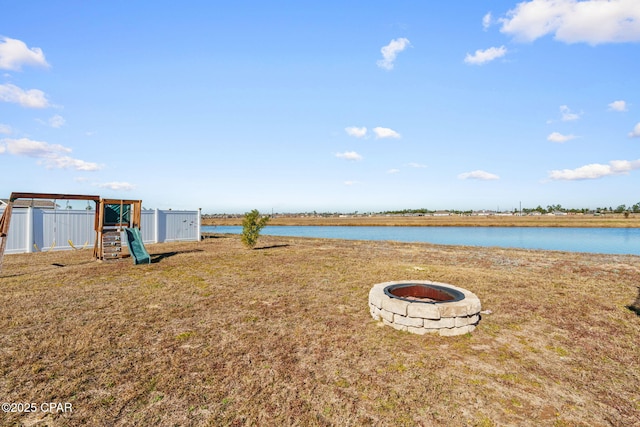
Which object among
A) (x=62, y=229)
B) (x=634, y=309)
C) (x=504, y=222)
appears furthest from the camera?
(x=504, y=222)

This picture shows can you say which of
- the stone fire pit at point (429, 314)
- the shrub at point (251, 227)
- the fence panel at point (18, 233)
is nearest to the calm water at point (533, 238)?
the shrub at point (251, 227)

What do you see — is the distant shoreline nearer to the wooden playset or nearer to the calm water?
the calm water

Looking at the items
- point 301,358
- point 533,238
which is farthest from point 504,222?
point 301,358

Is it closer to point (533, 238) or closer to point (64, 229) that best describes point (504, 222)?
point (533, 238)

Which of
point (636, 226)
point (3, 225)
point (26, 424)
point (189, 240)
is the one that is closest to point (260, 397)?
point (26, 424)

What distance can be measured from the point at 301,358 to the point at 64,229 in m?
21.1

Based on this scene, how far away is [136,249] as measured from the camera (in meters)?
13.8

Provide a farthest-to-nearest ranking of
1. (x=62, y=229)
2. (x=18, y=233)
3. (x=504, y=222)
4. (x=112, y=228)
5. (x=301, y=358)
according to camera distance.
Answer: (x=504, y=222)
(x=62, y=229)
(x=18, y=233)
(x=112, y=228)
(x=301, y=358)

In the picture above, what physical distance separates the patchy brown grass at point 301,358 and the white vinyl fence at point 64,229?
11229mm

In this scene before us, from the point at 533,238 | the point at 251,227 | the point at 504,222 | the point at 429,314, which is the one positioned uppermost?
the point at 251,227

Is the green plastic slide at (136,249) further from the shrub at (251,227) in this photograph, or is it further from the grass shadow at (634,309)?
the grass shadow at (634,309)

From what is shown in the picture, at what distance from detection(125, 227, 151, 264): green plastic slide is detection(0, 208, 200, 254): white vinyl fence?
27.4 feet

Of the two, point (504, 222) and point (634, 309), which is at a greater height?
point (504, 222)

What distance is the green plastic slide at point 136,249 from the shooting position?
1346 cm
